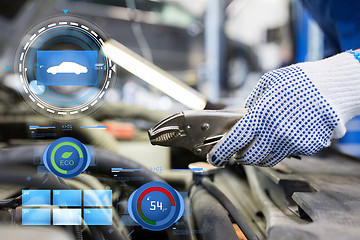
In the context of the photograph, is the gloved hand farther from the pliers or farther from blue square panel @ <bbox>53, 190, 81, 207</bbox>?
blue square panel @ <bbox>53, 190, 81, 207</bbox>

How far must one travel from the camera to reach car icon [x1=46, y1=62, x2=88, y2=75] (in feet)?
1.90

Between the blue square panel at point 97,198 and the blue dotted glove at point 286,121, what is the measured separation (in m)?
0.21

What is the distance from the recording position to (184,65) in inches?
217

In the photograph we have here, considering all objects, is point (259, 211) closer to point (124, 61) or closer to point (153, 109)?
point (124, 61)

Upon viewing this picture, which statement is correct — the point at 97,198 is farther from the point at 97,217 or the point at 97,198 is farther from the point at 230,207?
the point at 230,207

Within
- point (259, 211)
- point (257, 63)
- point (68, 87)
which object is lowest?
point (259, 211)

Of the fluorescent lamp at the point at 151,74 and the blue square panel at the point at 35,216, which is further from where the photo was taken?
the fluorescent lamp at the point at 151,74

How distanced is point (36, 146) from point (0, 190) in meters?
0.10

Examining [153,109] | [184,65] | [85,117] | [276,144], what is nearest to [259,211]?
[276,144]

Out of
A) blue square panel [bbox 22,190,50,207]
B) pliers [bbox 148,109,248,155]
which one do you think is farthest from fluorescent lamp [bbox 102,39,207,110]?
blue square panel [bbox 22,190,50,207]

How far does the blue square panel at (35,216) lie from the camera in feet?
1.63

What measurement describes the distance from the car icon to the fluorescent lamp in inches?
2.8
